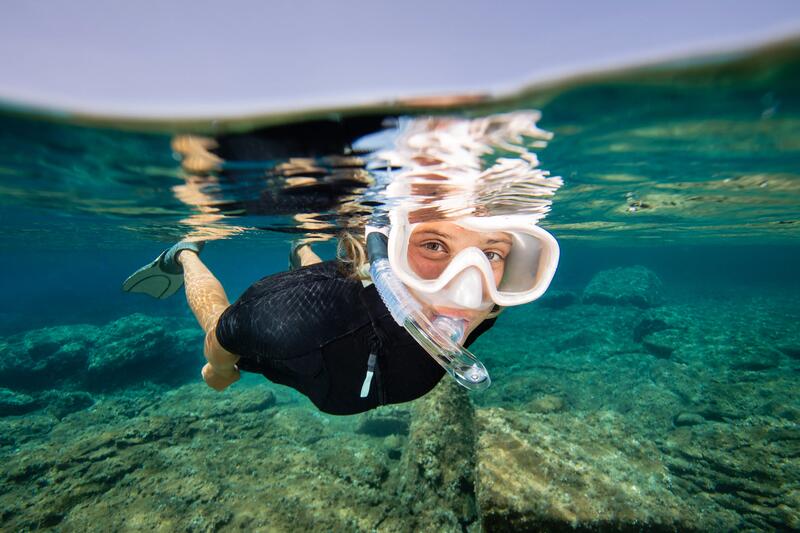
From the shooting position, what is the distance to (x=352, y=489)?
5.65 meters

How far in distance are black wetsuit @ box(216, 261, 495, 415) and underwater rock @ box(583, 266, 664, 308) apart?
25.9 metres

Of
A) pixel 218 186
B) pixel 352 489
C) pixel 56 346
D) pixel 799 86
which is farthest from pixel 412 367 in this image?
pixel 56 346

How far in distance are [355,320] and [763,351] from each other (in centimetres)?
1794

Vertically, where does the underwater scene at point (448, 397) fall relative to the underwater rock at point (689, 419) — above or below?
above

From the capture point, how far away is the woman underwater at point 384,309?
3611mm

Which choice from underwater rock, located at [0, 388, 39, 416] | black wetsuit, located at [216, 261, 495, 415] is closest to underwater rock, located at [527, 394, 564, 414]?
black wetsuit, located at [216, 261, 495, 415]

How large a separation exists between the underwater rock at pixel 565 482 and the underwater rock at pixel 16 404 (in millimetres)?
17460

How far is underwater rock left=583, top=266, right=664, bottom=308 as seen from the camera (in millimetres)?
24656

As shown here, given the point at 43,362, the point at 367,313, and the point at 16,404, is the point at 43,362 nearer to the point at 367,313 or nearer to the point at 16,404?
the point at 16,404

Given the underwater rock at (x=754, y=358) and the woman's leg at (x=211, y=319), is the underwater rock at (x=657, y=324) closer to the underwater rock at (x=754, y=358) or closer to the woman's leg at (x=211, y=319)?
the underwater rock at (x=754, y=358)

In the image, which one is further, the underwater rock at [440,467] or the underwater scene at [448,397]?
the underwater rock at [440,467]

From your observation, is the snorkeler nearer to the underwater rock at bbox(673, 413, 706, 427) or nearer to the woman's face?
the woman's face

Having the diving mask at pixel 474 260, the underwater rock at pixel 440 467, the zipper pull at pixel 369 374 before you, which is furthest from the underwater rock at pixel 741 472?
the zipper pull at pixel 369 374

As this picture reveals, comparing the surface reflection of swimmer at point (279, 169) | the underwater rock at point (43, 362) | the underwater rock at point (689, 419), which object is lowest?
the underwater rock at point (43, 362)
